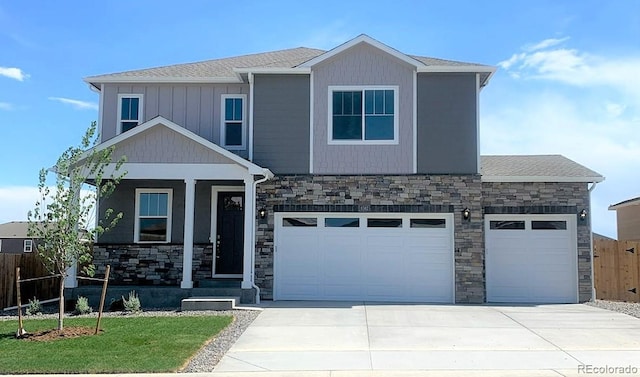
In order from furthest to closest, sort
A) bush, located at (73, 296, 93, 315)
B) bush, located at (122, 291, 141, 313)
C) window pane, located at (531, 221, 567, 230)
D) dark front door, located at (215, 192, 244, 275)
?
dark front door, located at (215, 192, 244, 275)
window pane, located at (531, 221, 567, 230)
bush, located at (122, 291, 141, 313)
bush, located at (73, 296, 93, 315)

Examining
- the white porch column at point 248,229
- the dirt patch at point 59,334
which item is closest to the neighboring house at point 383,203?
the white porch column at point 248,229

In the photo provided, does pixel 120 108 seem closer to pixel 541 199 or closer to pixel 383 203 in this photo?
pixel 383 203

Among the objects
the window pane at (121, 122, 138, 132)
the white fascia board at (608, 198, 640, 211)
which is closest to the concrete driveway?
the window pane at (121, 122, 138, 132)

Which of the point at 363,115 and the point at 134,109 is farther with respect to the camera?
the point at 134,109

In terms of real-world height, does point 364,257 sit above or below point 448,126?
Result: below

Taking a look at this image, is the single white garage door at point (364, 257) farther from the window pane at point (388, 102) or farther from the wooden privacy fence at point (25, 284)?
the wooden privacy fence at point (25, 284)

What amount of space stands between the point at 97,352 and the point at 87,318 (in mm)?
3848

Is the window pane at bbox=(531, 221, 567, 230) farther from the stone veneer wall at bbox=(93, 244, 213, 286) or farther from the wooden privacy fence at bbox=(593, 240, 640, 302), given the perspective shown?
the stone veneer wall at bbox=(93, 244, 213, 286)

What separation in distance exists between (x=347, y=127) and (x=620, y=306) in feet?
26.7

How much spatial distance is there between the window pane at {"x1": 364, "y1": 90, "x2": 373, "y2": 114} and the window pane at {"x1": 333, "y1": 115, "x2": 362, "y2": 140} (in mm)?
258

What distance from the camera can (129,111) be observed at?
1648 cm

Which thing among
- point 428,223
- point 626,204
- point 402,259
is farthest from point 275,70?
point 626,204

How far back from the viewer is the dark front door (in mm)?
16031

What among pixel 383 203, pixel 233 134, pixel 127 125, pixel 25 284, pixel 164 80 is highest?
pixel 164 80
